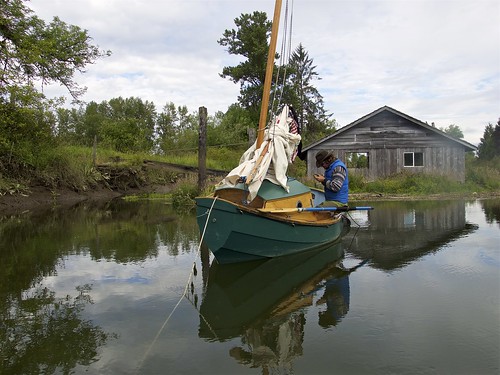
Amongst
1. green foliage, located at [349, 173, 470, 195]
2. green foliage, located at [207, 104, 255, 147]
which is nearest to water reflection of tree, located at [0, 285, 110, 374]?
green foliage, located at [349, 173, 470, 195]

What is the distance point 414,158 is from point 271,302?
74.9 ft

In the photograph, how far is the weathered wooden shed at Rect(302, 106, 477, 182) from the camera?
2530 cm

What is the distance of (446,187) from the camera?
23156 millimetres

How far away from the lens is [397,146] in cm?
2602

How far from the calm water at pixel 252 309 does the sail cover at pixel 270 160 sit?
1445 mm

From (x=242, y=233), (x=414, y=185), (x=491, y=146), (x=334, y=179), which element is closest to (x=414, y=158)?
(x=414, y=185)

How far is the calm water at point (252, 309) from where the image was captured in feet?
12.7

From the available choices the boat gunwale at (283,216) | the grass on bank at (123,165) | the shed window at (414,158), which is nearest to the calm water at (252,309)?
the boat gunwale at (283,216)

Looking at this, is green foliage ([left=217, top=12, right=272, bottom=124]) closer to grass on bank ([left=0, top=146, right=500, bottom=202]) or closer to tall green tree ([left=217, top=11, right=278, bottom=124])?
tall green tree ([left=217, top=11, right=278, bottom=124])

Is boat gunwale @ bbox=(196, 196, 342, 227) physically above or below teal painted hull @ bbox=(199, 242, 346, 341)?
above

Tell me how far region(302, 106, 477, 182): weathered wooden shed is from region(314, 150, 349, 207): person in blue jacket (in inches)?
689

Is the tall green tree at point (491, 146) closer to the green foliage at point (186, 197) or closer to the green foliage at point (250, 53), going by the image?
the green foliage at point (250, 53)

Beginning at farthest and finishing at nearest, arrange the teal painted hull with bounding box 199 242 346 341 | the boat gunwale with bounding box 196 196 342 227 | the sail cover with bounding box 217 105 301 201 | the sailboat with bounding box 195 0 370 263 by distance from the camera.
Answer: the sail cover with bounding box 217 105 301 201 < the sailboat with bounding box 195 0 370 263 < the boat gunwale with bounding box 196 196 342 227 < the teal painted hull with bounding box 199 242 346 341

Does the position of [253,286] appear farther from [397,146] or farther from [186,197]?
[397,146]
